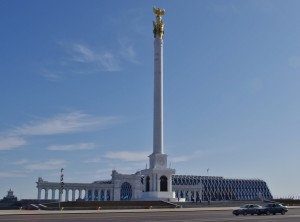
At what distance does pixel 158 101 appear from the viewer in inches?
3113

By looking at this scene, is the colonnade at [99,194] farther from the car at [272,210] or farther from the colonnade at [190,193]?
the car at [272,210]

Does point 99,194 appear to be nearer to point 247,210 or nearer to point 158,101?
point 158,101

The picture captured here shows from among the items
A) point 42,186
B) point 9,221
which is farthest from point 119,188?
point 9,221

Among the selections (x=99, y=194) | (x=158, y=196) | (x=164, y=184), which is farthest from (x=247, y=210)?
(x=99, y=194)

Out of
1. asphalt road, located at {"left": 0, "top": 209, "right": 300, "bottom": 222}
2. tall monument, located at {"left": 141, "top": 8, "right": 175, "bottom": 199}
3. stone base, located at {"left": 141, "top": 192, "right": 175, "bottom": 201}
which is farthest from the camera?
tall monument, located at {"left": 141, "top": 8, "right": 175, "bottom": 199}

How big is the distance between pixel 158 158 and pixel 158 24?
25620mm

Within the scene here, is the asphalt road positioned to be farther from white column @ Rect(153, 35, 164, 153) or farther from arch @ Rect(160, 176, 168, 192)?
white column @ Rect(153, 35, 164, 153)

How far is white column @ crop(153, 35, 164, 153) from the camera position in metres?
77.9

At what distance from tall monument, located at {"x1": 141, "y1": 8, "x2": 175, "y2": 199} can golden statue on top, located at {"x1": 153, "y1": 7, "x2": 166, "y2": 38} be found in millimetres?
547

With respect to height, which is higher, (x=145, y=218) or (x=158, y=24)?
(x=158, y=24)

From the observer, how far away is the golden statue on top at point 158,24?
82750 mm

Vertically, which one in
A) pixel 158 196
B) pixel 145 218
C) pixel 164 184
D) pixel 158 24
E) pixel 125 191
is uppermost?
pixel 158 24

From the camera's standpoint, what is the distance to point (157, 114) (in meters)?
78.8

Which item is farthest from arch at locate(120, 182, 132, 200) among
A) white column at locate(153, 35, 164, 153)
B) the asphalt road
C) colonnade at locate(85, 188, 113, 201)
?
the asphalt road
